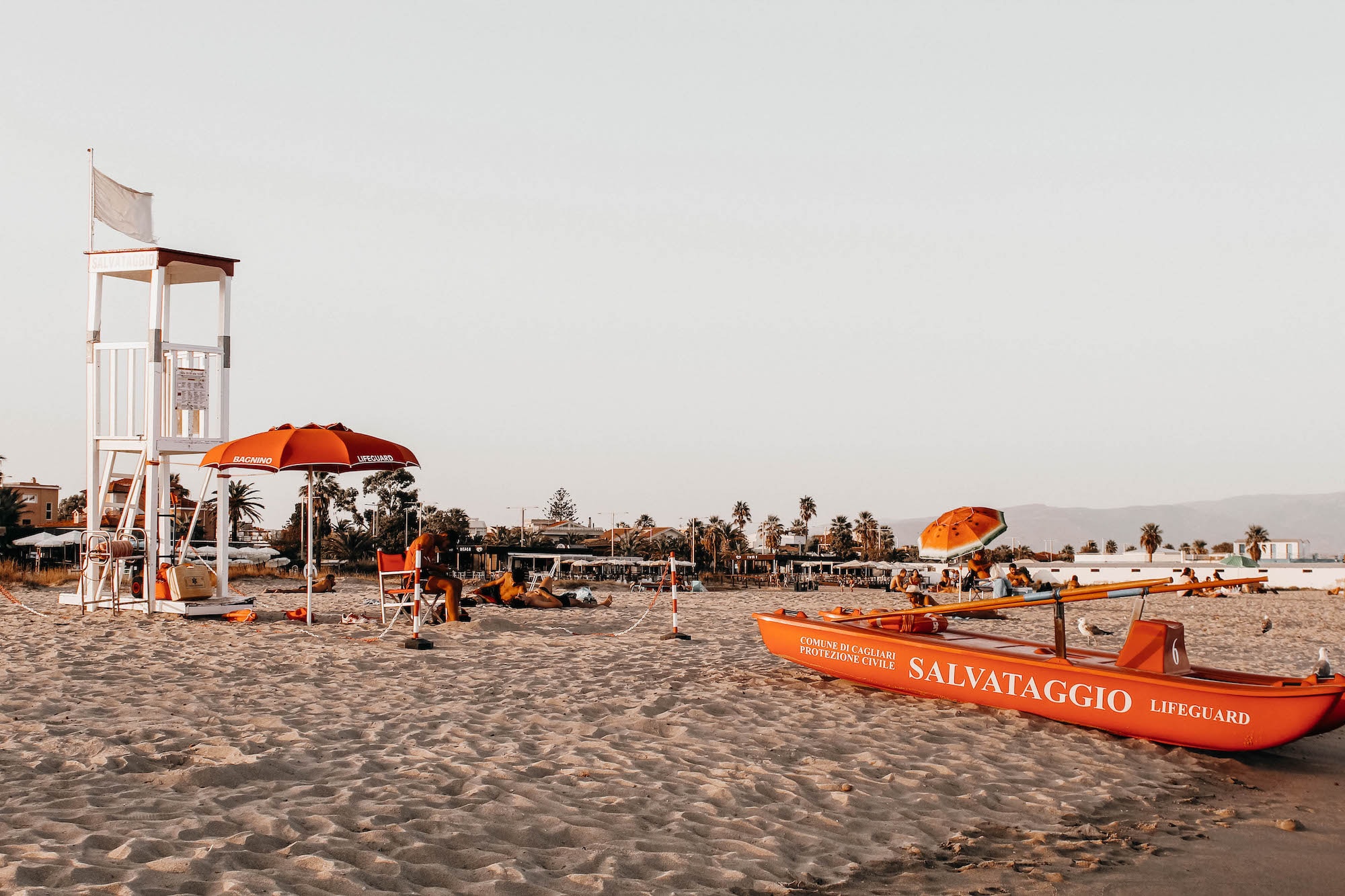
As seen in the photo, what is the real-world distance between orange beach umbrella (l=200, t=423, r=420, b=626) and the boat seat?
28.9 ft

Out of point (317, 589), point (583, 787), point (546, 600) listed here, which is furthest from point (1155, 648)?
point (317, 589)

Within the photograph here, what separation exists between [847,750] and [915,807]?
48.4 inches

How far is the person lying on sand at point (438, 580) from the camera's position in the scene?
1304 cm

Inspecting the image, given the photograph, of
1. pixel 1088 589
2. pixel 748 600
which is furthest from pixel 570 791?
pixel 748 600

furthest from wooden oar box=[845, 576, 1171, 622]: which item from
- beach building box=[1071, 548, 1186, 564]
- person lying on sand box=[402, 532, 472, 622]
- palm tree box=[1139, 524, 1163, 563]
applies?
palm tree box=[1139, 524, 1163, 563]

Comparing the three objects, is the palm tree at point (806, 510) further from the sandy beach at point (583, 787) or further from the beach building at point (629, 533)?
the sandy beach at point (583, 787)

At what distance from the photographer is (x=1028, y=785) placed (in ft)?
19.7

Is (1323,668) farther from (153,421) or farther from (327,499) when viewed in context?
(327,499)

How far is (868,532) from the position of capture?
105 m

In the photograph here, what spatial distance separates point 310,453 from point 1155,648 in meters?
9.51

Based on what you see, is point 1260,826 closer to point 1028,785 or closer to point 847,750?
point 1028,785

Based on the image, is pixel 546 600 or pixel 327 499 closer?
pixel 546 600

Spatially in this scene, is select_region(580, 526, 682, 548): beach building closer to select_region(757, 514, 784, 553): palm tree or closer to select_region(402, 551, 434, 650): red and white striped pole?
select_region(757, 514, 784, 553): palm tree

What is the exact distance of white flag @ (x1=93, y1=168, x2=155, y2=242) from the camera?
15.2 meters
